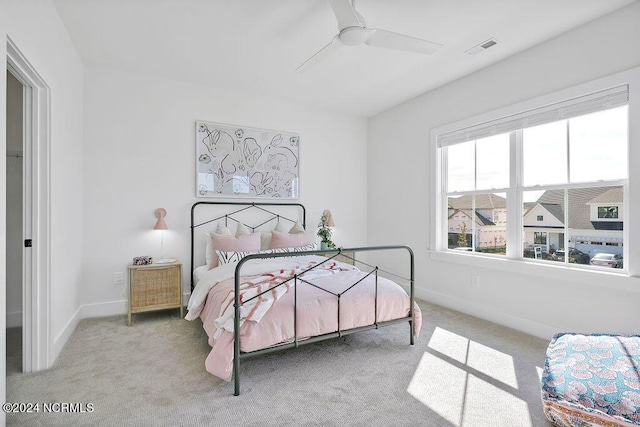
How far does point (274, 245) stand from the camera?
4.10m

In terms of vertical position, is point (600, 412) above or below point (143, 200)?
below

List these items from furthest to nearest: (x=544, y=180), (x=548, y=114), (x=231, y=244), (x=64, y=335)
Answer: (x=231, y=244) < (x=544, y=180) < (x=548, y=114) < (x=64, y=335)

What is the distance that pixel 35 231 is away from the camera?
94.0 inches

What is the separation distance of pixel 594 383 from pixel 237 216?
3.74 metres

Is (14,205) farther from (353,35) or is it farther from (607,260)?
(607,260)

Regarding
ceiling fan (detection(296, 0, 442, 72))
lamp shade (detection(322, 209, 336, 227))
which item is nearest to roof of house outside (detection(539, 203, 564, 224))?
ceiling fan (detection(296, 0, 442, 72))

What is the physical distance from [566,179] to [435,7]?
1931 mm

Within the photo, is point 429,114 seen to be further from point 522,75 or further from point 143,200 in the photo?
point 143,200

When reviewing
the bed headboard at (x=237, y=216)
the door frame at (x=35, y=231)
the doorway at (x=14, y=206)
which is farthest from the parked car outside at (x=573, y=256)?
the doorway at (x=14, y=206)

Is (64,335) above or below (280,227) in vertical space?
below

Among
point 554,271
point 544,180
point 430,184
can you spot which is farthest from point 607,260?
point 430,184

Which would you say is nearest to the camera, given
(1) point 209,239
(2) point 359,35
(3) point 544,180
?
(2) point 359,35

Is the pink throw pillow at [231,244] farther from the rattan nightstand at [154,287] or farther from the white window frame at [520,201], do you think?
the white window frame at [520,201]

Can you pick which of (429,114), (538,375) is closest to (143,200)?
(429,114)
